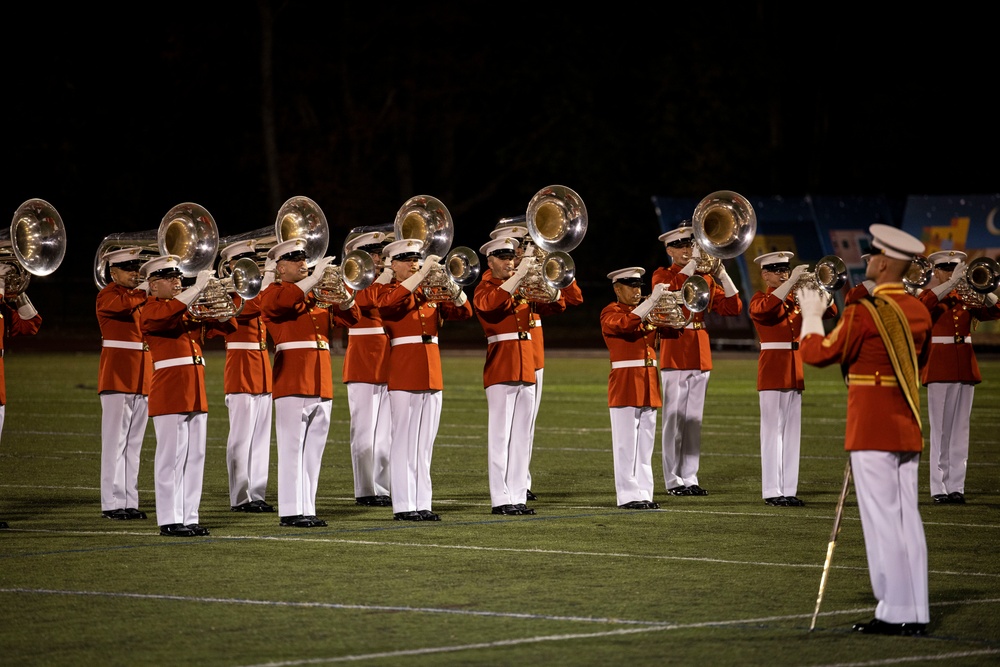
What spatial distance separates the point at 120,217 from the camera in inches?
1699

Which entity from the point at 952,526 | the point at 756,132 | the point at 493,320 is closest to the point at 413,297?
the point at 493,320

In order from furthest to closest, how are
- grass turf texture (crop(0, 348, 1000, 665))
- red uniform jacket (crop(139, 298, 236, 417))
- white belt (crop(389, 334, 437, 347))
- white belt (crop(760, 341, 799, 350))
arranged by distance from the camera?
white belt (crop(760, 341, 799, 350)) → white belt (crop(389, 334, 437, 347)) → red uniform jacket (crop(139, 298, 236, 417)) → grass turf texture (crop(0, 348, 1000, 665))

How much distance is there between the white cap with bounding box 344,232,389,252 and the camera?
11.4m

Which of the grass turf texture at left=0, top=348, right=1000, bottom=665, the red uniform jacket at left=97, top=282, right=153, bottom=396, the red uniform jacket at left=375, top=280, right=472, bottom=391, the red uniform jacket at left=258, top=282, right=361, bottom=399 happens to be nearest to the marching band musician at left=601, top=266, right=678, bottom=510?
the grass turf texture at left=0, top=348, right=1000, bottom=665

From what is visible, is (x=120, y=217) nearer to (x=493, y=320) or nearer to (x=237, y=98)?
(x=237, y=98)

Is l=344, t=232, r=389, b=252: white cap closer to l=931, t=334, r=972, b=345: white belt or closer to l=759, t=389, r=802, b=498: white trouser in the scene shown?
l=759, t=389, r=802, b=498: white trouser

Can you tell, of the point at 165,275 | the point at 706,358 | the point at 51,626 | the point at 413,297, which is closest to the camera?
the point at 51,626

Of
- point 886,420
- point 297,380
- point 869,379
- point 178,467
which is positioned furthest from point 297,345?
point 886,420

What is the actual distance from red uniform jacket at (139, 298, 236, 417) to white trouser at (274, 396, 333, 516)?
633mm

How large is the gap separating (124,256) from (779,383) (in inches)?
196

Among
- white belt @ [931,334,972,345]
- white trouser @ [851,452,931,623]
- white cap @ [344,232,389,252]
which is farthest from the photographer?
white belt @ [931,334,972,345]

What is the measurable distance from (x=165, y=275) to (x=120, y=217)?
114 ft

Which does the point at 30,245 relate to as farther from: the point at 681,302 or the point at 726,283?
the point at 726,283

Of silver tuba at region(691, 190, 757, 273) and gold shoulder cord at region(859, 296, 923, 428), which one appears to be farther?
silver tuba at region(691, 190, 757, 273)
